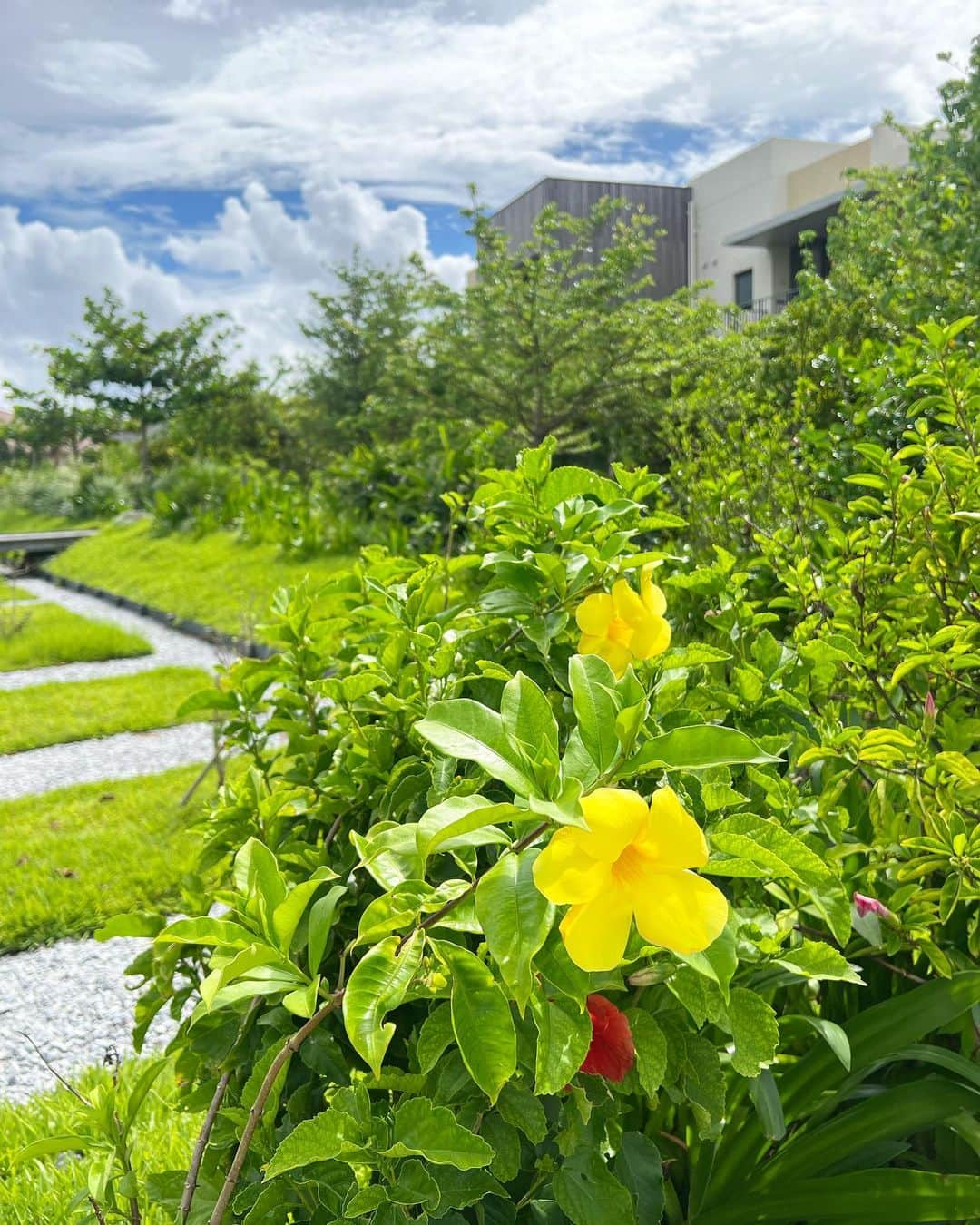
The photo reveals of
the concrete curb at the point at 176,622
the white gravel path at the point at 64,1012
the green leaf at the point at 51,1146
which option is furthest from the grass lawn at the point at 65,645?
the green leaf at the point at 51,1146

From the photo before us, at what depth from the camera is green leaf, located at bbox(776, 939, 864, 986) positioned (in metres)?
0.87

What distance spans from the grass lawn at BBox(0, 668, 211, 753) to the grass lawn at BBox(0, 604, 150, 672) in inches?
35.2

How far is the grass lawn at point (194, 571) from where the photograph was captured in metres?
8.13

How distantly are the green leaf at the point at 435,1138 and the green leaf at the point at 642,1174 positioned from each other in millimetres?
325

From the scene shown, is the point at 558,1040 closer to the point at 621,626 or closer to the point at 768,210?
the point at 621,626

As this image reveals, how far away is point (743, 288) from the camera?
23625 millimetres

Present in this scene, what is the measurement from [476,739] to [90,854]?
332cm

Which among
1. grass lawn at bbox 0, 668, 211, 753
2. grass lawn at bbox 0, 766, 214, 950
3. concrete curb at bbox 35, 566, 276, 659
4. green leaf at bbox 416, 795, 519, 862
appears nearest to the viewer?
green leaf at bbox 416, 795, 519, 862

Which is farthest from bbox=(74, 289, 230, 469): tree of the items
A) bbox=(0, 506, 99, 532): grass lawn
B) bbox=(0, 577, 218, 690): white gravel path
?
bbox=(0, 577, 218, 690): white gravel path

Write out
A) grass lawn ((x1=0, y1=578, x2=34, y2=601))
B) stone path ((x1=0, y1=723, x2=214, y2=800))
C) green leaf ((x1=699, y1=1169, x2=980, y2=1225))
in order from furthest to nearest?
grass lawn ((x1=0, y1=578, x2=34, y2=601)) < stone path ((x1=0, y1=723, x2=214, y2=800)) < green leaf ((x1=699, y1=1169, x2=980, y2=1225))

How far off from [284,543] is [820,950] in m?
8.96

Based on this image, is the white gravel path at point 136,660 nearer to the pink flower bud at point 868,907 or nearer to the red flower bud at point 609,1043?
the pink flower bud at point 868,907

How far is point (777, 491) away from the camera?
107 inches

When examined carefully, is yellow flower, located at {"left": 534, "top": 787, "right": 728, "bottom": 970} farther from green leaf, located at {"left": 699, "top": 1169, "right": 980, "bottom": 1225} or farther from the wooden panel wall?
the wooden panel wall
